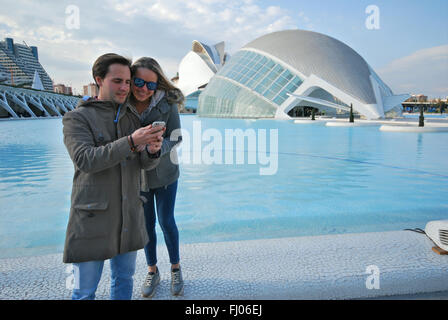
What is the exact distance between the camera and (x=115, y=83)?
4.73 ft

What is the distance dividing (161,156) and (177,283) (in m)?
0.76

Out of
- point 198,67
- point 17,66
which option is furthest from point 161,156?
point 17,66

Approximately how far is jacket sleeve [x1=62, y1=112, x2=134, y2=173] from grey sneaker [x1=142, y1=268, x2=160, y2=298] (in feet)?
2.77

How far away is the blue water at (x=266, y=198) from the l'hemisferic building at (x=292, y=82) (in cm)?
1972

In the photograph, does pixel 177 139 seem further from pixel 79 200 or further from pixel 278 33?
pixel 278 33

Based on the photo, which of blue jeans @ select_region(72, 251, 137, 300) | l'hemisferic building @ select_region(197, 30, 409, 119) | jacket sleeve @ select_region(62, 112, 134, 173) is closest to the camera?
jacket sleeve @ select_region(62, 112, 134, 173)

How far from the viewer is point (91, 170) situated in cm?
132

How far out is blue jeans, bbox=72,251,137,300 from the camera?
1412 millimetres

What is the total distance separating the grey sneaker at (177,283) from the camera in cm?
179

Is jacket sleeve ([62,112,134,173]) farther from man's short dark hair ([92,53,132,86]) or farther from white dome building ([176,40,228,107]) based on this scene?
white dome building ([176,40,228,107])

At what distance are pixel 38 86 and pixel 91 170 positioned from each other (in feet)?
217

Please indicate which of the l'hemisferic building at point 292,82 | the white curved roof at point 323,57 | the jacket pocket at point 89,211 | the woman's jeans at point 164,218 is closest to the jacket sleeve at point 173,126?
the woman's jeans at point 164,218

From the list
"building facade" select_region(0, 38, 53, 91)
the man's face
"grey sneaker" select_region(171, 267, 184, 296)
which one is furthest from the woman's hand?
"building facade" select_region(0, 38, 53, 91)

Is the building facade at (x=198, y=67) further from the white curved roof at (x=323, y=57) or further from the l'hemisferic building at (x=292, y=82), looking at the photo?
Answer: the l'hemisferic building at (x=292, y=82)
